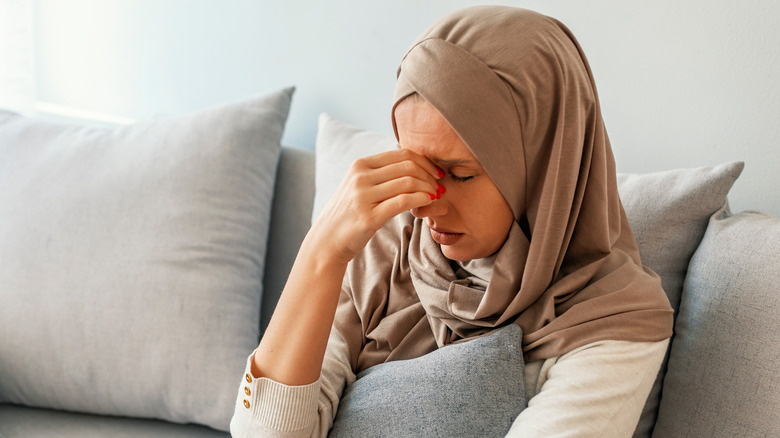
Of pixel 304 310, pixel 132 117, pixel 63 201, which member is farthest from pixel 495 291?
pixel 132 117

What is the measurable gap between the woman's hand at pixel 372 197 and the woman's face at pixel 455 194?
1.0 inches

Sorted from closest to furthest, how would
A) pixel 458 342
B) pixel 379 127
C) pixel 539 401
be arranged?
pixel 539 401 → pixel 458 342 → pixel 379 127

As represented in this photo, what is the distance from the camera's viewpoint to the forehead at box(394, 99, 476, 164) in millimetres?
Result: 1026

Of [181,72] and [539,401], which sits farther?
[181,72]

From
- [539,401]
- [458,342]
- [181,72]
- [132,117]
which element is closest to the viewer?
[539,401]

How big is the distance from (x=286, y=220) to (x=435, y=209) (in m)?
0.81

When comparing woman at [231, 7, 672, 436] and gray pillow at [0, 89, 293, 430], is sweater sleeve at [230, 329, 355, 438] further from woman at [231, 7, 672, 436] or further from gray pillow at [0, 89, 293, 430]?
gray pillow at [0, 89, 293, 430]

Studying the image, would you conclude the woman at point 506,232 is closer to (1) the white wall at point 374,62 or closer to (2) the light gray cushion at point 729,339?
(2) the light gray cushion at point 729,339

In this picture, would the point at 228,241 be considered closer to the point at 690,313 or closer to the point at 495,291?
the point at 495,291

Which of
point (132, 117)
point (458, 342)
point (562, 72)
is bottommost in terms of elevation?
point (132, 117)

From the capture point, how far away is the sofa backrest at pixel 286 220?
5.87 ft

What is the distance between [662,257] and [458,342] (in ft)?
1.40

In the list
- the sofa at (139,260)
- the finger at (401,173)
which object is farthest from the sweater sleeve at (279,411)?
the sofa at (139,260)

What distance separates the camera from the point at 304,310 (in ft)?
3.57
